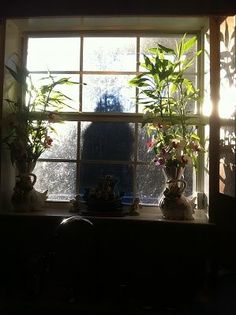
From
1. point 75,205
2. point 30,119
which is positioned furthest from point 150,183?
point 30,119

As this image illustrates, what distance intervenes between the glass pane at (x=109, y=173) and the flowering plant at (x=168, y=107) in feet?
0.96

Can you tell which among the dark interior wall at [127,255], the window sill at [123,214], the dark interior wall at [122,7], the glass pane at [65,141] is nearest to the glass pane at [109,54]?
the glass pane at [65,141]

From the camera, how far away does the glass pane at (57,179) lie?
245 centimetres

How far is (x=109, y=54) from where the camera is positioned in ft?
8.18

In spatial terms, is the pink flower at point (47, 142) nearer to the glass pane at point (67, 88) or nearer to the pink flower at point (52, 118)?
the pink flower at point (52, 118)

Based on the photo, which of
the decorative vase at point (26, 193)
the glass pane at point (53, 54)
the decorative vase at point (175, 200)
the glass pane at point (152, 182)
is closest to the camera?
the decorative vase at point (175, 200)

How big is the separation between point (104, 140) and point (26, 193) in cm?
59

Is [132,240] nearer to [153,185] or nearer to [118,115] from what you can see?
[153,185]

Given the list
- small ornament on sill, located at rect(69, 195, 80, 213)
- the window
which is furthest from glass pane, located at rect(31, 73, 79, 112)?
small ornament on sill, located at rect(69, 195, 80, 213)

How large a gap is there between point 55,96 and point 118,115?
401mm

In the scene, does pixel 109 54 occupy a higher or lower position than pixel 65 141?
higher

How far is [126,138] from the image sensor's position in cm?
243

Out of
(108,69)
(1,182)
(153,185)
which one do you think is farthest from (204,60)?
(1,182)

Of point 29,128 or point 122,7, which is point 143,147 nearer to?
point 29,128
